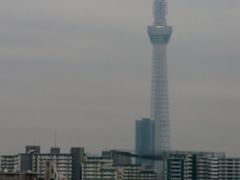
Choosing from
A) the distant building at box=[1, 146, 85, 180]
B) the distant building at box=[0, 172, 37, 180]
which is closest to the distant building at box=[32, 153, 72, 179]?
the distant building at box=[1, 146, 85, 180]

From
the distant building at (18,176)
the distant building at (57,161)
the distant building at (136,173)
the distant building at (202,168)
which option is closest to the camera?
the distant building at (18,176)

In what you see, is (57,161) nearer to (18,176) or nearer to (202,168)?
(202,168)

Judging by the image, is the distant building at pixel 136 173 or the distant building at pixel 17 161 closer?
the distant building at pixel 17 161

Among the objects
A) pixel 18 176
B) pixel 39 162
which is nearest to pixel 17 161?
pixel 39 162

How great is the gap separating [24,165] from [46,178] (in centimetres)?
7719

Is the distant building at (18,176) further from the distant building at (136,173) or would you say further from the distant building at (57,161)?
the distant building at (136,173)

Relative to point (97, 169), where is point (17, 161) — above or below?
above

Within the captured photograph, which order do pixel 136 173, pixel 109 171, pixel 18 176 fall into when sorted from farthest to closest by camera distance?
1. pixel 136 173
2. pixel 109 171
3. pixel 18 176

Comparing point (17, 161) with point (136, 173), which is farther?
point (136, 173)

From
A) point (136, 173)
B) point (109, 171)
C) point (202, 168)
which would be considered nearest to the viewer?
point (109, 171)

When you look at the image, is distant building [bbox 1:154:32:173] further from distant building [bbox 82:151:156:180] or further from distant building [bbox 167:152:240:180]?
distant building [bbox 167:152:240:180]

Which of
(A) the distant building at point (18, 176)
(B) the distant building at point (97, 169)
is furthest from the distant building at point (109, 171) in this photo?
(A) the distant building at point (18, 176)

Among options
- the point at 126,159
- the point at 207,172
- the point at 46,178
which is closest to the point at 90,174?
the point at 207,172

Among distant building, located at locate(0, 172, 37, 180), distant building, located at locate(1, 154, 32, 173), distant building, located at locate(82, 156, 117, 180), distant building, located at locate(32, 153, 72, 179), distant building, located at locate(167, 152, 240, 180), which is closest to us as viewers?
distant building, located at locate(0, 172, 37, 180)
